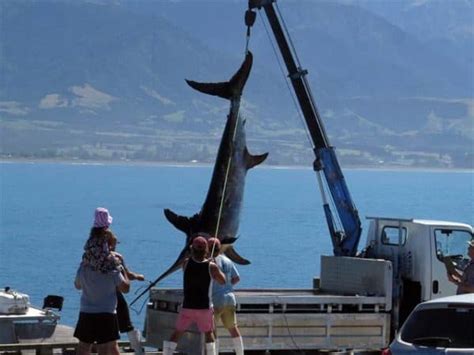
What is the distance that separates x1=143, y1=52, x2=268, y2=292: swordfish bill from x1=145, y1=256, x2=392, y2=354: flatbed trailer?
4965 mm

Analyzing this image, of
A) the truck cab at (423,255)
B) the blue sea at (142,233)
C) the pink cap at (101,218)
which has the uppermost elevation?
the blue sea at (142,233)

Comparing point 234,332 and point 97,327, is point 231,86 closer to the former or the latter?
point 234,332

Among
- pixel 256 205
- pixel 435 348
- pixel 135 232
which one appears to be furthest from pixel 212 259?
pixel 256 205

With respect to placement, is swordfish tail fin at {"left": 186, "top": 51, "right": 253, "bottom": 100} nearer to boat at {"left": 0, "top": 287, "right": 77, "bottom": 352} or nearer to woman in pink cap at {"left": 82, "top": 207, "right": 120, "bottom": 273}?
boat at {"left": 0, "top": 287, "right": 77, "bottom": 352}

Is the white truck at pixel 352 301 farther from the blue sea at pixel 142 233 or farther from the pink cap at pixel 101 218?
the blue sea at pixel 142 233

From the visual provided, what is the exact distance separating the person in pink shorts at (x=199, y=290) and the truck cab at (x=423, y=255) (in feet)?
12.1

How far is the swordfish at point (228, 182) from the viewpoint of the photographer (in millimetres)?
22797

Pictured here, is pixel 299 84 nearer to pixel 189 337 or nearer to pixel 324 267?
pixel 324 267

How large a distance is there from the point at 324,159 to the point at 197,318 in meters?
7.76

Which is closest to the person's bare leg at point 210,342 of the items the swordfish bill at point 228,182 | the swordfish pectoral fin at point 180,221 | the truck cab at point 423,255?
the truck cab at point 423,255

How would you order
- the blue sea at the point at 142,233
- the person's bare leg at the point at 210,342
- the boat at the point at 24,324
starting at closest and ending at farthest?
the person's bare leg at the point at 210,342 → the boat at the point at 24,324 → the blue sea at the point at 142,233

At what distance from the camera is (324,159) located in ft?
72.2

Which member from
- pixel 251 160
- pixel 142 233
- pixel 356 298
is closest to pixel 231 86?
pixel 251 160

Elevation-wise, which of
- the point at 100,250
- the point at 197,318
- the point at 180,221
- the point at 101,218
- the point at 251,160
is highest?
the point at 251,160
